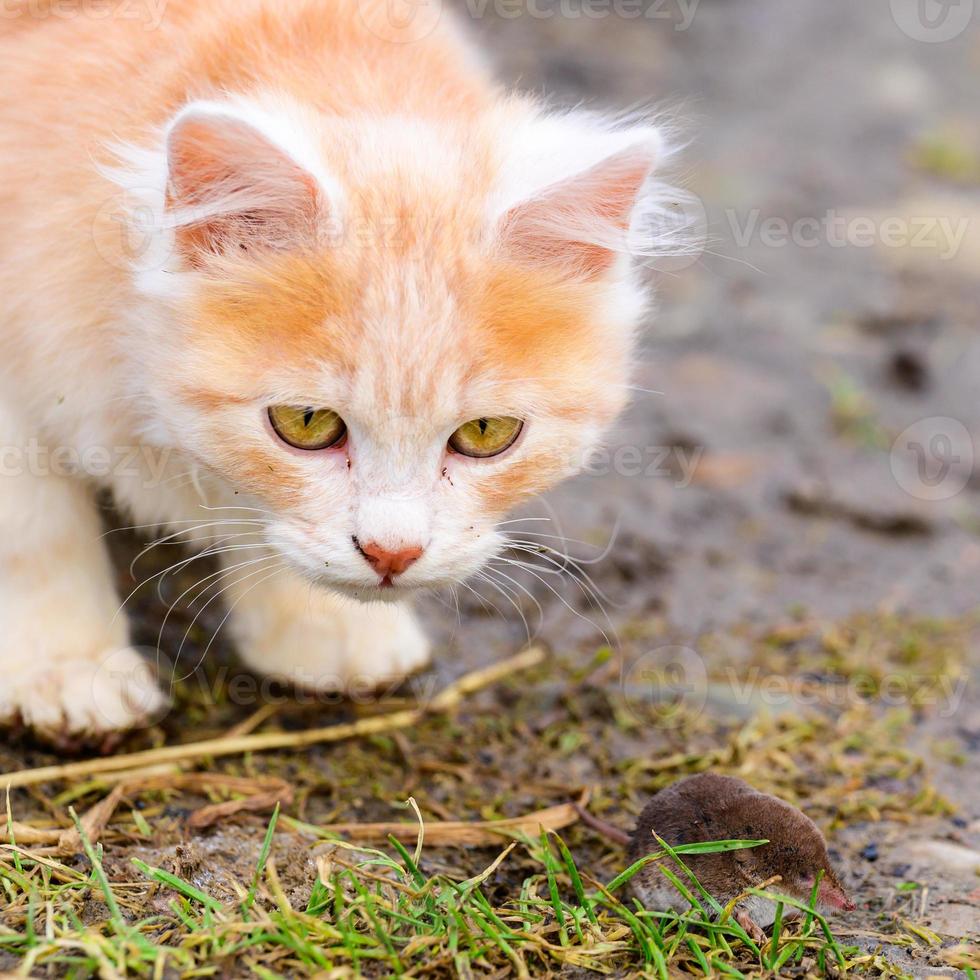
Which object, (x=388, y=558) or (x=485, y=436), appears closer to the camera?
(x=388, y=558)

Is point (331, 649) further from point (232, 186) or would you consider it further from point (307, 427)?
point (232, 186)

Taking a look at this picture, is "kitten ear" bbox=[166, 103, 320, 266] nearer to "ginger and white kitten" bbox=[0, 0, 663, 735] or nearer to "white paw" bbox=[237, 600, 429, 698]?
"ginger and white kitten" bbox=[0, 0, 663, 735]

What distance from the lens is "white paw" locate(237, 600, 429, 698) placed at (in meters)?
2.75

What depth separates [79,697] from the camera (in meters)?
2.43

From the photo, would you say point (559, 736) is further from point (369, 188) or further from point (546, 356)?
point (369, 188)

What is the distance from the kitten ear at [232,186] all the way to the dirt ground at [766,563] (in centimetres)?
Answer: 89

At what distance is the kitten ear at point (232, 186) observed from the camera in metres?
1.79

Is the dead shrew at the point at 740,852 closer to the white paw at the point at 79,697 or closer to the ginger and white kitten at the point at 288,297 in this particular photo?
the ginger and white kitten at the point at 288,297

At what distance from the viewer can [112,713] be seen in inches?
96.2

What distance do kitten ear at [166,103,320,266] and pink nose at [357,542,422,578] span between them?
526 mm

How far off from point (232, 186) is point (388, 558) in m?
0.66

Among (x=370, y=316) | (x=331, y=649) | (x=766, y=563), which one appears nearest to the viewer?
(x=370, y=316)

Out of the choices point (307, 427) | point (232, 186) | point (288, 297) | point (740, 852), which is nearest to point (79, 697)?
point (307, 427)

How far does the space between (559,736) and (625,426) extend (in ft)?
4.72
